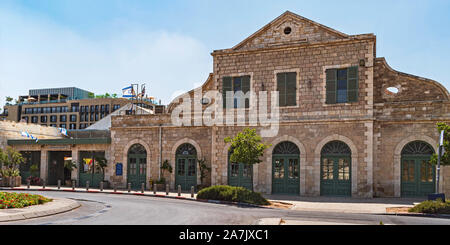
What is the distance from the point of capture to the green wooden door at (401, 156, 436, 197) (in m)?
21.4

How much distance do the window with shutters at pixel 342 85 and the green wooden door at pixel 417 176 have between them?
4.35 metres

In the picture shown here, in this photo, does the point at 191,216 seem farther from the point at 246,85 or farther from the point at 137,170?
the point at 137,170

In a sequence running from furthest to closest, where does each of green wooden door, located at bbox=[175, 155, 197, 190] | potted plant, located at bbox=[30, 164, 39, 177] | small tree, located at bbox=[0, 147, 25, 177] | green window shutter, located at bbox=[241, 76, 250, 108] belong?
potted plant, located at bbox=[30, 164, 39, 177] < small tree, located at bbox=[0, 147, 25, 177] < green wooden door, located at bbox=[175, 155, 197, 190] < green window shutter, located at bbox=[241, 76, 250, 108]

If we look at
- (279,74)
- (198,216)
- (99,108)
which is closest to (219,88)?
(279,74)

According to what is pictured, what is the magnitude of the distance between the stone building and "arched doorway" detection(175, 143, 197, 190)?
0.06 metres

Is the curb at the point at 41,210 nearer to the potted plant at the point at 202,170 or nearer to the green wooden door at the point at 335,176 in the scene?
the potted plant at the point at 202,170

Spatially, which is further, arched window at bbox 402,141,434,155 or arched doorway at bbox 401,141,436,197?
arched window at bbox 402,141,434,155

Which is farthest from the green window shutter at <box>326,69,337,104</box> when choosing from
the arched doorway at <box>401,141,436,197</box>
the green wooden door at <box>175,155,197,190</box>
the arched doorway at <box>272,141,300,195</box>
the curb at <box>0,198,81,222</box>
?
the curb at <box>0,198,81,222</box>

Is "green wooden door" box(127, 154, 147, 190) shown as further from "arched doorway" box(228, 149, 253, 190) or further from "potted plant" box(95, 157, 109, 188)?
"arched doorway" box(228, 149, 253, 190)

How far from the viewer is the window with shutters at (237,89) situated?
25.1m

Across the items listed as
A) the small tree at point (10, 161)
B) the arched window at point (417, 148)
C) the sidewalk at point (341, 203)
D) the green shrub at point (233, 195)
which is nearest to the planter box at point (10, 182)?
the small tree at point (10, 161)

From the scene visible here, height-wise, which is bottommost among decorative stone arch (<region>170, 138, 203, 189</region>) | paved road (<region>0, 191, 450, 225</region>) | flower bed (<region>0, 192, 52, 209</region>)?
paved road (<region>0, 191, 450, 225</region>)

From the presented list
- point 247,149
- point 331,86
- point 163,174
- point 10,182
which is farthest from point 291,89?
point 10,182

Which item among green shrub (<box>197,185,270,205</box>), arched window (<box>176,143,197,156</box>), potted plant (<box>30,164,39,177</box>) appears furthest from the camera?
potted plant (<box>30,164,39,177</box>)
